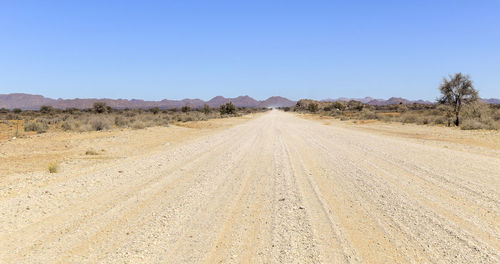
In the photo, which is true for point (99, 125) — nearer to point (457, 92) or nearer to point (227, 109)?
point (457, 92)

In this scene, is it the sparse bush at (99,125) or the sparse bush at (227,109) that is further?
the sparse bush at (227,109)

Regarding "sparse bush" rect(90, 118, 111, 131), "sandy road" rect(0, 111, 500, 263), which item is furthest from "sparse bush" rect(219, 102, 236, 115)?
"sandy road" rect(0, 111, 500, 263)

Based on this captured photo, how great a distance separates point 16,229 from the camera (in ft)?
14.9

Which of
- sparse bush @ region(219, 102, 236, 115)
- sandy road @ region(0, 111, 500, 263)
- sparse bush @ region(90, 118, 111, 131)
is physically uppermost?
sparse bush @ region(219, 102, 236, 115)

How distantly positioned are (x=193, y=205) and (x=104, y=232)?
1.60 meters

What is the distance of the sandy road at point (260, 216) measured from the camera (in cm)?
376

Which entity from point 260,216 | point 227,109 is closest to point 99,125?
point 260,216

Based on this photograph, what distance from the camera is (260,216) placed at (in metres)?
5.02

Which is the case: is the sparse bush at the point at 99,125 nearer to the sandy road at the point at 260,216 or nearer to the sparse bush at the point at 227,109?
the sandy road at the point at 260,216

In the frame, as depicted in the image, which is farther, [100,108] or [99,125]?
[100,108]

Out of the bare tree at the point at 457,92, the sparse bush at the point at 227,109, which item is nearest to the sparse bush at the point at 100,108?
the sparse bush at the point at 227,109

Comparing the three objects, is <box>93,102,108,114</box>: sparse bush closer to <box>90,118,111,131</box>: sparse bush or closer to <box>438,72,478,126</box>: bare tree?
<box>90,118,111,131</box>: sparse bush

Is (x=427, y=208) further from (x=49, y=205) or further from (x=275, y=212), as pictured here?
(x=49, y=205)

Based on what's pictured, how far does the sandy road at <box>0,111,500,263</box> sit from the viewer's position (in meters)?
3.76
